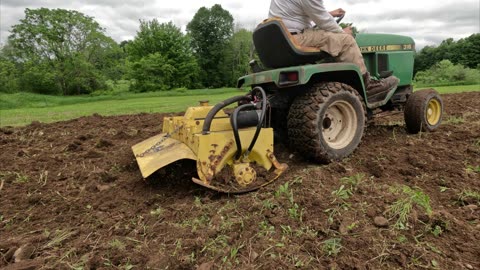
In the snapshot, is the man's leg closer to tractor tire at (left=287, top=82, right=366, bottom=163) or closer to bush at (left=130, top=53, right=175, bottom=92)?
tractor tire at (left=287, top=82, right=366, bottom=163)

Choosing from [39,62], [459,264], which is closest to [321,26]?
[459,264]

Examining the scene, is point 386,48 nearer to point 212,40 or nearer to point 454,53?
point 212,40

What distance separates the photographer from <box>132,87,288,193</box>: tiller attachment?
3064mm

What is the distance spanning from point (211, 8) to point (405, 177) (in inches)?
1974

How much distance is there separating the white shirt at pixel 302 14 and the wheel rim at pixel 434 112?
214cm

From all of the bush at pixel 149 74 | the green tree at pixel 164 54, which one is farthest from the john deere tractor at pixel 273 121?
the green tree at pixel 164 54

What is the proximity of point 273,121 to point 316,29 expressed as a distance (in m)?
1.13

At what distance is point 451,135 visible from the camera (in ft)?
15.9

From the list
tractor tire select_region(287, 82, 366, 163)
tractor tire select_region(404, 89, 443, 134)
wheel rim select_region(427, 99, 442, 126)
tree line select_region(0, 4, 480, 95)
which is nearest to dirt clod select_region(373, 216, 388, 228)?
tractor tire select_region(287, 82, 366, 163)

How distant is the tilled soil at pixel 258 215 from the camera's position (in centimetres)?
215

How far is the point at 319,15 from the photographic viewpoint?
3.83m

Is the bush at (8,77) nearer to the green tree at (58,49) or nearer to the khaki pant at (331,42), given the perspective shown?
the green tree at (58,49)

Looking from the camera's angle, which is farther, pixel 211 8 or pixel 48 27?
pixel 211 8

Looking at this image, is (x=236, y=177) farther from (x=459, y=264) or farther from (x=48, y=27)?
(x=48, y=27)
